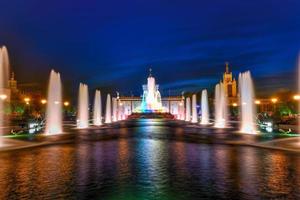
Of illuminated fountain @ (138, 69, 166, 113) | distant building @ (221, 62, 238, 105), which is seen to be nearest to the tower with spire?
distant building @ (221, 62, 238, 105)

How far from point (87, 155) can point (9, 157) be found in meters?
3.30

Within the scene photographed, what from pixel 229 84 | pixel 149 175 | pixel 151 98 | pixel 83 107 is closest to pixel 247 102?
pixel 83 107

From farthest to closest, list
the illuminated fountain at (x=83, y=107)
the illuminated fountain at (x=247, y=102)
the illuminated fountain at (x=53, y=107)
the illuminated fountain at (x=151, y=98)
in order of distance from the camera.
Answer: the illuminated fountain at (x=151, y=98) < the illuminated fountain at (x=83, y=107) < the illuminated fountain at (x=247, y=102) < the illuminated fountain at (x=53, y=107)

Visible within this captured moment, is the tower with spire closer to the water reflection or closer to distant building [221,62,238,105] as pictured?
distant building [221,62,238,105]

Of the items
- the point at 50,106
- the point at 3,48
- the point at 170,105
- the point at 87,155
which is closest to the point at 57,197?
Result: the point at 87,155

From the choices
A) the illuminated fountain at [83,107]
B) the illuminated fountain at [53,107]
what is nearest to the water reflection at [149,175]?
the illuminated fountain at [53,107]

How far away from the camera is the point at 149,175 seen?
38.0 feet

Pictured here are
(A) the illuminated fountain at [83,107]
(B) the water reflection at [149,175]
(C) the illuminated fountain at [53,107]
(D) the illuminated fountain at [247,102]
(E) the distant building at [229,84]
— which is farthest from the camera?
(E) the distant building at [229,84]

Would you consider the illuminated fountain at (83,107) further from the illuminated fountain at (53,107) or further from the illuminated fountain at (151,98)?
the illuminated fountain at (151,98)

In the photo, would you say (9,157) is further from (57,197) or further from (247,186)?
(247,186)

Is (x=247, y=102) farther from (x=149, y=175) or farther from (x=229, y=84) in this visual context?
(x=229, y=84)

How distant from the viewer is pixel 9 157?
628 inches

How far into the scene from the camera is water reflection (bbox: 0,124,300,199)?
9227 millimetres

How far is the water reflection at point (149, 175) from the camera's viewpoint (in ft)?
30.3
